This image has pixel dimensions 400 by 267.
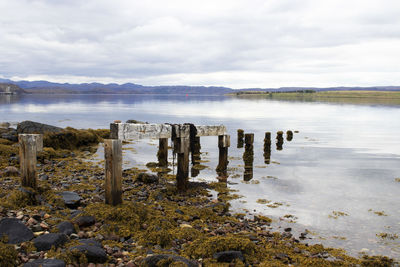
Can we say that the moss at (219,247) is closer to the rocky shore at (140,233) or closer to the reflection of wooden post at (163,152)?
the rocky shore at (140,233)

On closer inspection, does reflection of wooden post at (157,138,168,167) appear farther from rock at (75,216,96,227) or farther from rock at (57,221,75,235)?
rock at (57,221,75,235)

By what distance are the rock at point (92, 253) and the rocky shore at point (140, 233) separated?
0.02m

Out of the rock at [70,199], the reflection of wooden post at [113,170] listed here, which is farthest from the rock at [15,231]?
the reflection of wooden post at [113,170]

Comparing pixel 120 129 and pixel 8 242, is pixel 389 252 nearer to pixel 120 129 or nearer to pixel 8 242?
pixel 120 129

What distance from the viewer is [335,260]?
759 centimetres

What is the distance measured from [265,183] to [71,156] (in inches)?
472

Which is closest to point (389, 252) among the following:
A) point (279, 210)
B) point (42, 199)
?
point (279, 210)

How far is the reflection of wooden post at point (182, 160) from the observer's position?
12.4m

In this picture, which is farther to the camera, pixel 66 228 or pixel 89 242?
pixel 66 228

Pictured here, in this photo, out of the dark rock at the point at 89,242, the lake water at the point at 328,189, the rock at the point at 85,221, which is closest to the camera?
the dark rock at the point at 89,242

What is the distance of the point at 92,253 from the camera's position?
20.3 feet

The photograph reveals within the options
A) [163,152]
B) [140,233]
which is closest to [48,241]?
[140,233]

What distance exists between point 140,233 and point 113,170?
7.46 feet

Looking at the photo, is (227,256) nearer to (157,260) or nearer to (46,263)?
(157,260)
